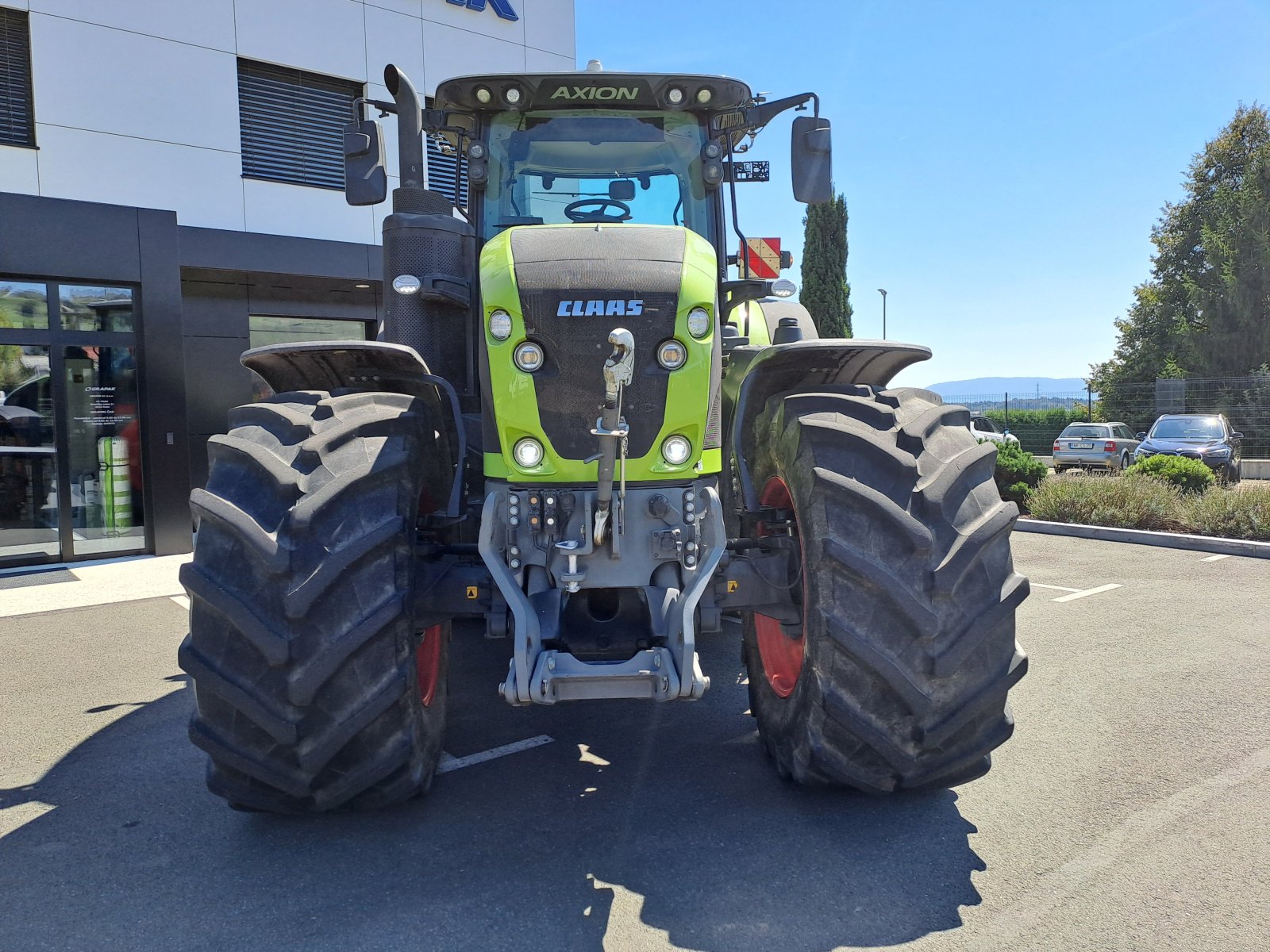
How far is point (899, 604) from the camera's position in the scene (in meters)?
2.92

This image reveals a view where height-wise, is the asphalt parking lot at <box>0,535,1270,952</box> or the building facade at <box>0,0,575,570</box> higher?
the building facade at <box>0,0,575,570</box>

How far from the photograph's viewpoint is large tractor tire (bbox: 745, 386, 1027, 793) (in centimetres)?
296

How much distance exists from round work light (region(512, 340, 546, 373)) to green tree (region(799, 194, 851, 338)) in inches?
1040

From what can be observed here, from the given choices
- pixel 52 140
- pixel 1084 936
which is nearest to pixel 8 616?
pixel 52 140

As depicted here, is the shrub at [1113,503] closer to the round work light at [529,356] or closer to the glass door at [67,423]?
the round work light at [529,356]

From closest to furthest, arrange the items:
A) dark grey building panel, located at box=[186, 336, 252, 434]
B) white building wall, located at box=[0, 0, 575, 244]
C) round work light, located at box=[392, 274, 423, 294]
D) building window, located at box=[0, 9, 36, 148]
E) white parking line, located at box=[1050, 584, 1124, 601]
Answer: round work light, located at box=[392, 274, 423, 294] → white parking line, located at box=[1050, 584, 1124, 601] → building window, located at box=[0, 9, 36, 148] → white building wall, located at box=[0, 0, 575, 244] → dark grey building panel, located at box=[186, 336, 252, 434]

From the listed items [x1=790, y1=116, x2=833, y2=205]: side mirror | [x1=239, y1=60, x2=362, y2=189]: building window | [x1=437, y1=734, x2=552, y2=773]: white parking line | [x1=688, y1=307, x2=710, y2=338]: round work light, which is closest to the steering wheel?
[x1=790, y1=116, x2=833, y2=205]: side mirror

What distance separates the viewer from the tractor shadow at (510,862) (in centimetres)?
272

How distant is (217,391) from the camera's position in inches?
472

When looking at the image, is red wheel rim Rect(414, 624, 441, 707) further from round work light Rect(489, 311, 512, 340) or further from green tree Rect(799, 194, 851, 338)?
green tree Rect(799, 194, 851, 338)

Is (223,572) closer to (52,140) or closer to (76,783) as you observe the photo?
(76,783)

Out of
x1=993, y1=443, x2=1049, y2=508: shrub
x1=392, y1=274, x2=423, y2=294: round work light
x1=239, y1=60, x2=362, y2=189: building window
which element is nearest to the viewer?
x1=392, y1=274, x2=423, y2=294: round work light

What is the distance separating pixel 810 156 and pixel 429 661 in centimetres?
283

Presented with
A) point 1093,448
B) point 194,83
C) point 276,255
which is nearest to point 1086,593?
point 276,255
